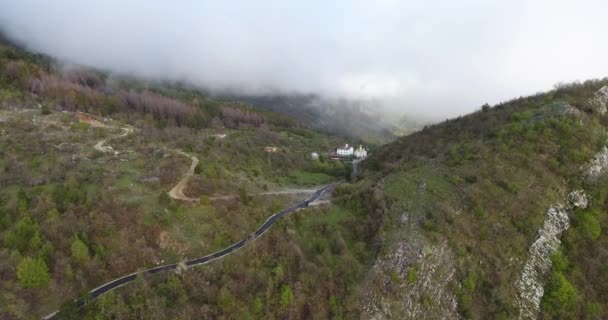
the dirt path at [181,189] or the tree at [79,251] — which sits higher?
the dirt path at [181,189]

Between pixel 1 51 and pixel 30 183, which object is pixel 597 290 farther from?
pixel 1 51

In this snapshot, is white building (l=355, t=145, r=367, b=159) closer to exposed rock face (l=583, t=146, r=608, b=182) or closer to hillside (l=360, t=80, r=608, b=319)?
hillside (l=360, t=80, r=608, b=319)

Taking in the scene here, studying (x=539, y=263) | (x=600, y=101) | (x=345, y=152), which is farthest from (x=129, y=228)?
Answer: (x=345, y=152)

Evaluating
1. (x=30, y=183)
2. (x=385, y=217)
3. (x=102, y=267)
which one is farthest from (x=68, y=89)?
(x=385, y=217)

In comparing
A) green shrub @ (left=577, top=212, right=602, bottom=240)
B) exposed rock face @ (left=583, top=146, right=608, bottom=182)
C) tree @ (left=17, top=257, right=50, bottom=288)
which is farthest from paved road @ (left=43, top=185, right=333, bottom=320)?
exposed rock face @ (left=583, top=146, right=608, bottom=182)

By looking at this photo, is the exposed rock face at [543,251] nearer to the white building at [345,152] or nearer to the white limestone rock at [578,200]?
the white limestone rock at [578,200]

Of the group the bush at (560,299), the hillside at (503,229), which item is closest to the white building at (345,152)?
the hillside at (503,229)
